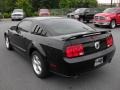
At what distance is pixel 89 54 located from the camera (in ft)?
14.7

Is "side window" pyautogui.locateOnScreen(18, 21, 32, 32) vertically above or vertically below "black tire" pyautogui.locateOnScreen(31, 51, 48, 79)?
above

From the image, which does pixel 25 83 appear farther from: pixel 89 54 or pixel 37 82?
pixel 89 54

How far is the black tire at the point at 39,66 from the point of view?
4.71 meters

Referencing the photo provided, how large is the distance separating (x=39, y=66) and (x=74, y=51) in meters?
1.15

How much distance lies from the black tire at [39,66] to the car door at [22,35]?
23.6 inches

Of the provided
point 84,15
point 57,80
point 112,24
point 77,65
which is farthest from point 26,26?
point 84,15

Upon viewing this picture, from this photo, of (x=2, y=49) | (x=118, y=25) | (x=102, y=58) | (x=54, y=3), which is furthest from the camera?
(x=54, y=3)

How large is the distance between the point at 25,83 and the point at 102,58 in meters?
1.87

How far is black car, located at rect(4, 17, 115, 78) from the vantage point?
13.9 ft

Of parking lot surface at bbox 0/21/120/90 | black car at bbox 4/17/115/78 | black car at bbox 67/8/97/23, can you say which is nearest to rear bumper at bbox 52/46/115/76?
black car at bbox 4/17/115/78

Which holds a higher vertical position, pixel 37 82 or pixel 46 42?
pixel 46 42

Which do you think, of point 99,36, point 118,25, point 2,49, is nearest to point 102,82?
point 99,36

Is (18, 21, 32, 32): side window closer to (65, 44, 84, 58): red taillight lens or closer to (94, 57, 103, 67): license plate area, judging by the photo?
(65, 44, 84, 58): red taillight lens

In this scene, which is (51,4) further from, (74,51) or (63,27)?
(74,51)
